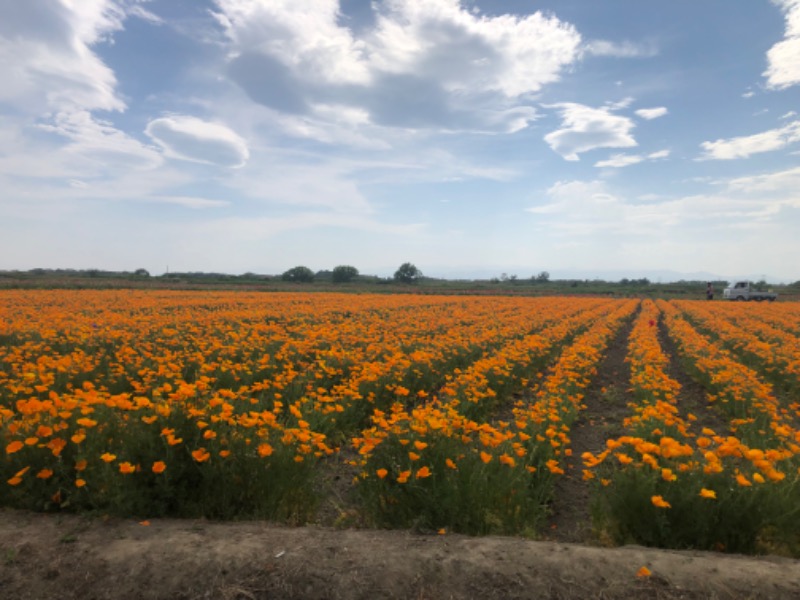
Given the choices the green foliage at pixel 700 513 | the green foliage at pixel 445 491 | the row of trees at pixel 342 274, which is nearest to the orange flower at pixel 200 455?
the green foliage at pixel 445 491

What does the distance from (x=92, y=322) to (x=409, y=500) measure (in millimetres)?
13077

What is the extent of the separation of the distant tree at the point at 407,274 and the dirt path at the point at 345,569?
9897 cm

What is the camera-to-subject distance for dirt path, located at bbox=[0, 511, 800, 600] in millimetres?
2709

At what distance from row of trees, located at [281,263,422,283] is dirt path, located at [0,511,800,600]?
96.4m

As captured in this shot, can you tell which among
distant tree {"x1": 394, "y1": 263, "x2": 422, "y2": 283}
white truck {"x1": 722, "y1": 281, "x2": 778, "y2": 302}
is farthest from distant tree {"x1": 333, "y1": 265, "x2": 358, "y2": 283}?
white truck {"x1": 722, "y1": 281, "x2": 778, "y2": 302}

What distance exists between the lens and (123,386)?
23.6 ft

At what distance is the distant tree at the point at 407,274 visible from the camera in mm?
103056

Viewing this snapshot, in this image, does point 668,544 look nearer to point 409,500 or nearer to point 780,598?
point 780,598

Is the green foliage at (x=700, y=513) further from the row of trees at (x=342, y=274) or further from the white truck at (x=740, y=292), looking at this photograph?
the row of trees at (x=342, y=274)

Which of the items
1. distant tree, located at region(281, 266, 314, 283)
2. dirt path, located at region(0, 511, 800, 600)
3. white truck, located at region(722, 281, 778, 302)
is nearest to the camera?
dirt path, located at region(0, 511, 800, 600)

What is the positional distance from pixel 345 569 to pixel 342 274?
10406 centimetres

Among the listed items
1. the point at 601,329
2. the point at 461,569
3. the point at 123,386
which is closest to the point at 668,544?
the point at 461,569

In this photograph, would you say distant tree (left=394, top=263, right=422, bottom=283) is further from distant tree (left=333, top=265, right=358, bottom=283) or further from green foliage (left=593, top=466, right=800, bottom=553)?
green foliage (left=593, top=466, right=800, bottom=553)

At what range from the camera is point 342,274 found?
106 m
